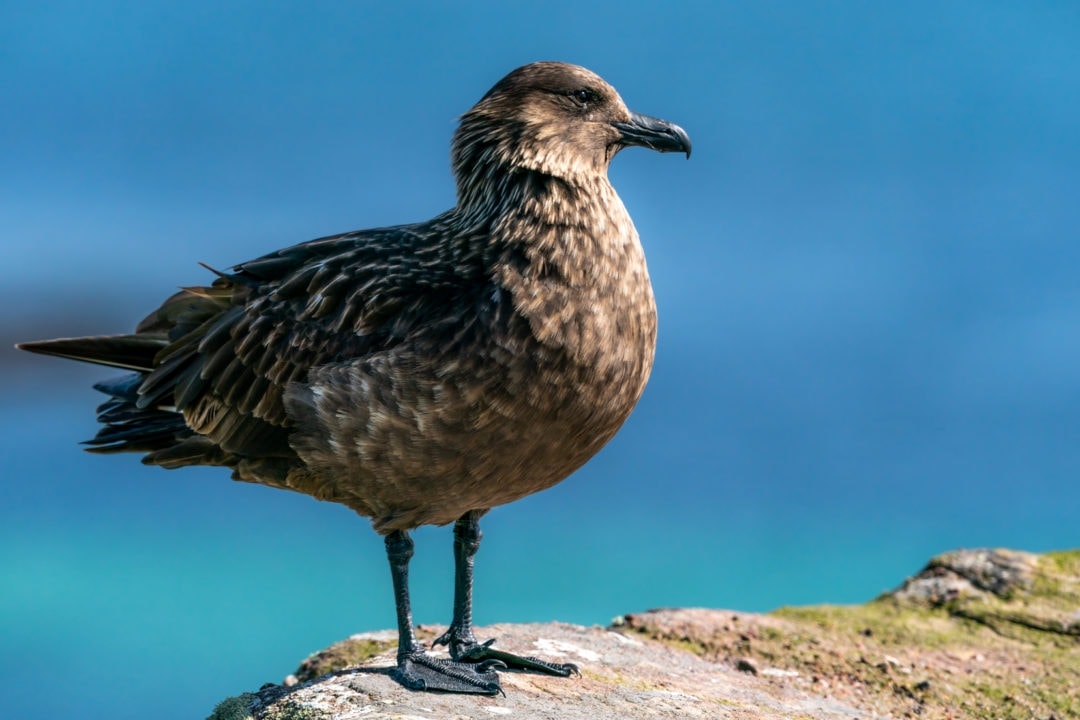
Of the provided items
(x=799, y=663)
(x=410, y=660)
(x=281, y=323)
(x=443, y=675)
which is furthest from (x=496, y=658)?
(x=799, y=663)

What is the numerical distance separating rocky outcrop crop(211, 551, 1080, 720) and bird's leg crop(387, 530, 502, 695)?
102mm

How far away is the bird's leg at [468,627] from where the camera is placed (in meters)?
5.97

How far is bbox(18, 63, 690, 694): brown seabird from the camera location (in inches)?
203

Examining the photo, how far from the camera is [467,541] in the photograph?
6.09 metres

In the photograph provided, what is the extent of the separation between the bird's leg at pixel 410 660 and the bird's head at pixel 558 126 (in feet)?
6.28

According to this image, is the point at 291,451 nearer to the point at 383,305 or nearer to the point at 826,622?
the point at 383,305

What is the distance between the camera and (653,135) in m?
5.79

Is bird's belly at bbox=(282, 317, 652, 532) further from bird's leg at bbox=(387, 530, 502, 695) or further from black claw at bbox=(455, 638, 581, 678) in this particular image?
black claw at bbox=(455, 638, 581, 678)

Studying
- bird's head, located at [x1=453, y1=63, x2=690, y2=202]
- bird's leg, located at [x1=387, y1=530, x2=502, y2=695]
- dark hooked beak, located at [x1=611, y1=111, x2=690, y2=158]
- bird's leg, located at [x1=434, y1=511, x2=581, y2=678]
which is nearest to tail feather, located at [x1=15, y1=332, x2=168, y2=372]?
bird's leg, located at [x1=387, y1=530, x2=502, y2=695]

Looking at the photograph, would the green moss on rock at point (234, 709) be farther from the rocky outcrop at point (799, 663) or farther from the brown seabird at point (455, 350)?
the brown seabird at point (455, 350)

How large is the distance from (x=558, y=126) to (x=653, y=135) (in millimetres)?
488

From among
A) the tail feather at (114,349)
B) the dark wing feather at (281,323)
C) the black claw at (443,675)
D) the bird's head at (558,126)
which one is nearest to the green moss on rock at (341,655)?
the black claw at (443,675)

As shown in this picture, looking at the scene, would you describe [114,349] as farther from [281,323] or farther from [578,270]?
[578,270]

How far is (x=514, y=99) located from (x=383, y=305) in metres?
1.21
